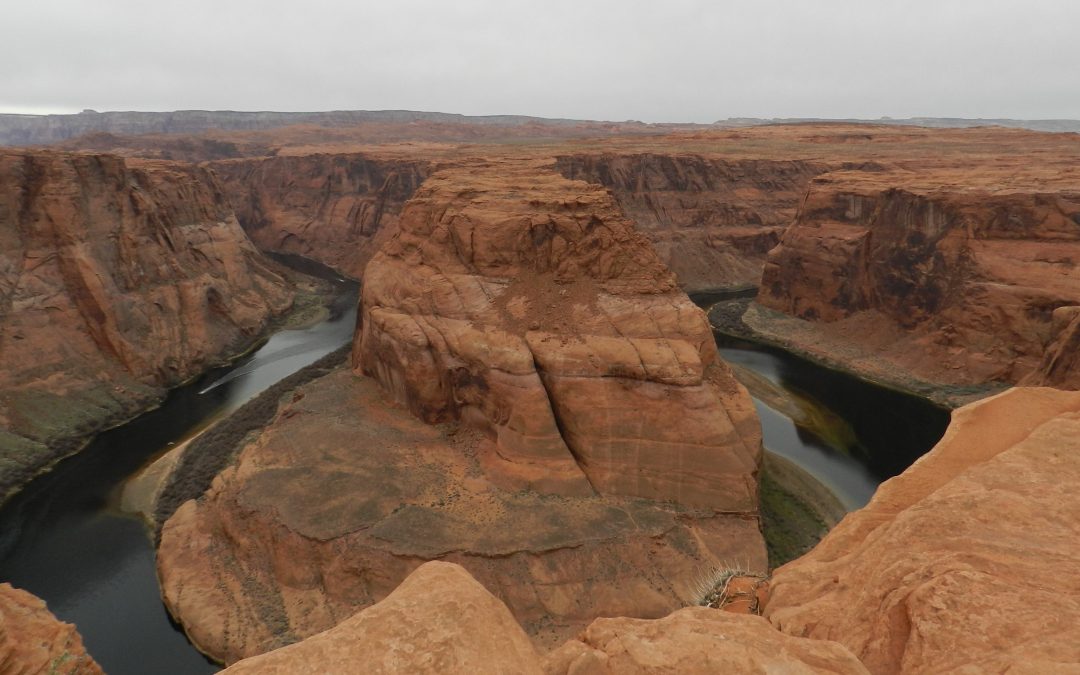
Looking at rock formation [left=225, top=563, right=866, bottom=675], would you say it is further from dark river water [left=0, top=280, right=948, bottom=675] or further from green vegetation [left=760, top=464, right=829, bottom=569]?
green vegetation [left=760, top=464, right=829, bottom=569]

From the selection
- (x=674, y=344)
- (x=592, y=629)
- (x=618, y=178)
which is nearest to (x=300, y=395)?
(x=674, y=344)

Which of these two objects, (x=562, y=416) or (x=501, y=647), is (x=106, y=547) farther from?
(x=501, y=647)

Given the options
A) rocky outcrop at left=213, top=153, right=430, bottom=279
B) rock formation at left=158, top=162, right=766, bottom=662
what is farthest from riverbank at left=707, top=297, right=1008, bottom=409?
rocky outcrop at left=213, top=153, right=430, bottom=279

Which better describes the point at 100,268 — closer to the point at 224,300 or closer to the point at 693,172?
the point at 224,300

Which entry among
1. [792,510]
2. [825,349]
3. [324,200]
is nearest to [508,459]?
[792,510]

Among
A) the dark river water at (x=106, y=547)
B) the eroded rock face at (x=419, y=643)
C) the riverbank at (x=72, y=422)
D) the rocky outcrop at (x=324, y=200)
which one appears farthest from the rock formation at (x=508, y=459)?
the rocky outcrop at (x=324, y=200)
